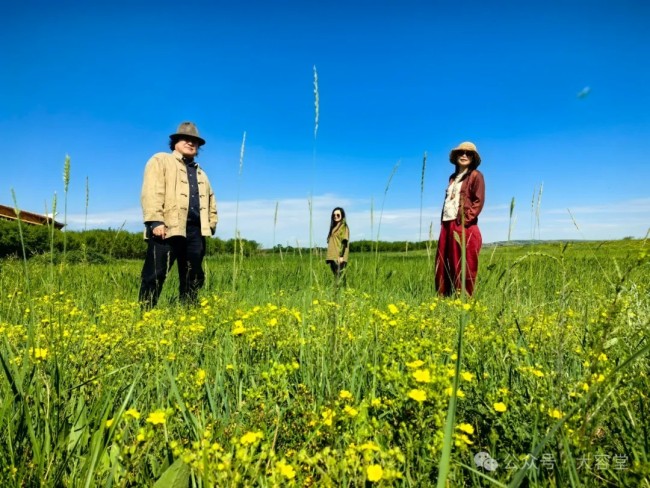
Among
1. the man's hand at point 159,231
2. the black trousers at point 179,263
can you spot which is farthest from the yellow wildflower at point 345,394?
the man's hand at point 159,231

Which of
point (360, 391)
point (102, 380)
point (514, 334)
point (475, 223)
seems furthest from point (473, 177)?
point (102, 380)

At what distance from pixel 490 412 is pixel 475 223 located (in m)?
4.99

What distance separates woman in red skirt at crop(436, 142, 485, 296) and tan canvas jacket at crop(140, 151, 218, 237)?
3581 millimetres

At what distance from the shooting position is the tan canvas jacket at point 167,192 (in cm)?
553

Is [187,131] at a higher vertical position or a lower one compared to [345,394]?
higher

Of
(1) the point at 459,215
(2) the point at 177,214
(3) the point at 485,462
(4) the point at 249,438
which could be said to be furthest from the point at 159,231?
(3) the point at 485,462

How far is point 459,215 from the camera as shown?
19.6 ft

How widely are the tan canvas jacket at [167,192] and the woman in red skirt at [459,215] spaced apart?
358 centimetres

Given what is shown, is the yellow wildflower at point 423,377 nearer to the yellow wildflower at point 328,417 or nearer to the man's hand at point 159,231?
the yellow wildflower at point 328,417

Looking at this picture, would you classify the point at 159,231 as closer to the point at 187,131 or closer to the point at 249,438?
the point at 187,131

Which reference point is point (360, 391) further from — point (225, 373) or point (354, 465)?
point (354, 465)

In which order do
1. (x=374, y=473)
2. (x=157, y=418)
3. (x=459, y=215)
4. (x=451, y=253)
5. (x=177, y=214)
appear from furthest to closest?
(x=451, y=253), (x=459, y=215), (x=177, y=214), (x=157, y=418), (x=374, y=473)

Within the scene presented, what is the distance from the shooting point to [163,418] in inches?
54.2

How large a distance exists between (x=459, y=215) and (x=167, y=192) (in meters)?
3.98
